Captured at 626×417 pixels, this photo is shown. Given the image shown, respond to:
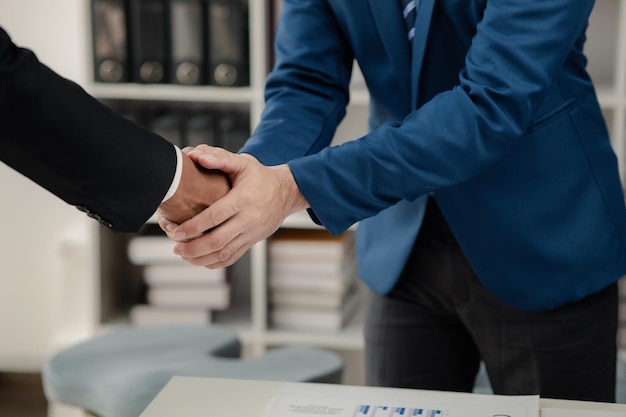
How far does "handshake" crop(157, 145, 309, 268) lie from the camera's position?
132 cm

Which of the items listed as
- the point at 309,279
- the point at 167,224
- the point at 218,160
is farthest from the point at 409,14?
the point at 309,279

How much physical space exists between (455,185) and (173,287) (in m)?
1.55

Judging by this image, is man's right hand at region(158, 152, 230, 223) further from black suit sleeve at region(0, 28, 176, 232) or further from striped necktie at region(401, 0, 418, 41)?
striped necktie at region(401, 0, 418, 41)

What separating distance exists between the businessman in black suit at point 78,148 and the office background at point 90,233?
1455 mm

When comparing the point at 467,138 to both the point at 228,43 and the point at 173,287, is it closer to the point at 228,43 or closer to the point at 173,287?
the point at 228,43

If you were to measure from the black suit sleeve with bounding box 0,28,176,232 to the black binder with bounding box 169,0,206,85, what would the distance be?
4.85ft

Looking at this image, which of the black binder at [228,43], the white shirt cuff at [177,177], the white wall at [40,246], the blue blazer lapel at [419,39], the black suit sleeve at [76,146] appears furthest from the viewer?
the white wall at [40,246]

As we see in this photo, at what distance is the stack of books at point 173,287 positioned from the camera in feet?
9.19

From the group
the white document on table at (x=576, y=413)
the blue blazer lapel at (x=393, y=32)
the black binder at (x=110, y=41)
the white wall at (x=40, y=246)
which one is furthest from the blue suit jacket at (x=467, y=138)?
the white wall at (x=40, y=246)

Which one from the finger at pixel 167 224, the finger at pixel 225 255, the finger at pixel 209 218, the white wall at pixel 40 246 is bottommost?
the white wall at pixel 40 246

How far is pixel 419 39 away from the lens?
55.4 inches

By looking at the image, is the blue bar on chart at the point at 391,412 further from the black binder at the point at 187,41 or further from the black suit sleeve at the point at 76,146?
the black binder at the point at 187,41

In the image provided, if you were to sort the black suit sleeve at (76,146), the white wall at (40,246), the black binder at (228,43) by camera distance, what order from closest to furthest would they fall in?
the black suit sleeve at (76,146) → the black binder at (228,43) → the white wall at (40,246)

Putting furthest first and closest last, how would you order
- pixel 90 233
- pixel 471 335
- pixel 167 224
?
pixel 90 233, pixel 471 335, pixel 167 224
